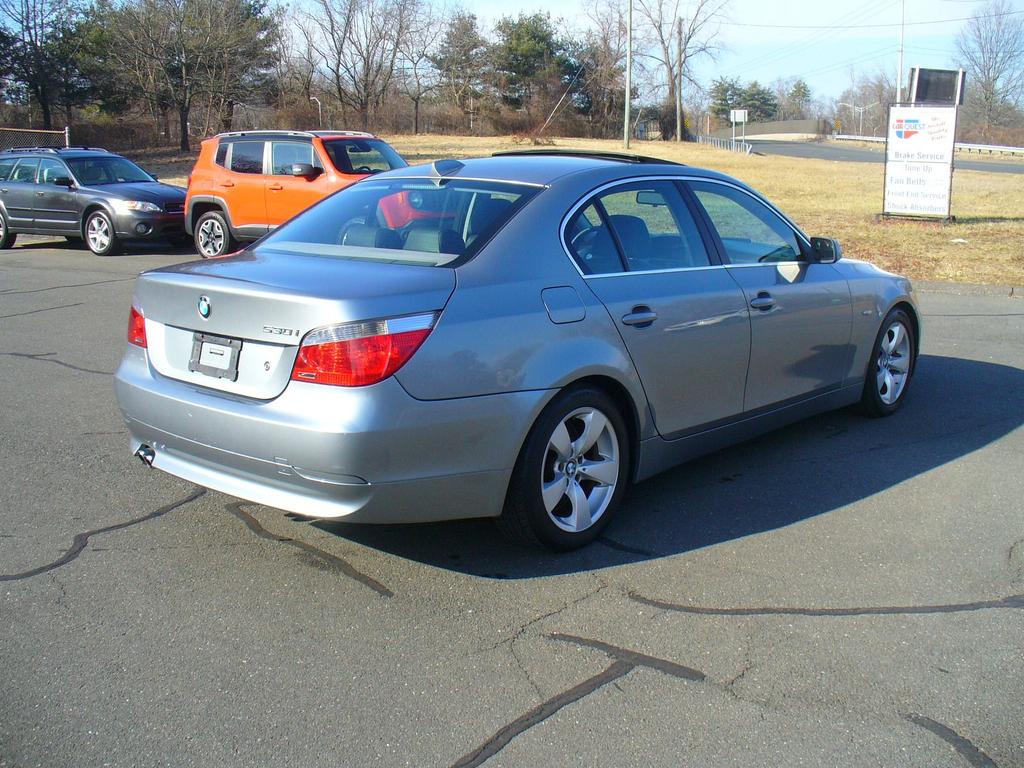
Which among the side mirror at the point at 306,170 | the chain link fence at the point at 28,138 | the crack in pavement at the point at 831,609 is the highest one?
the chain link fence at the point at 28,138

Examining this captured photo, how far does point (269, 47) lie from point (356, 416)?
51323mm

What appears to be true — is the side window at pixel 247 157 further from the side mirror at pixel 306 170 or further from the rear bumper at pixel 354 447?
the rear bumper at pixel 354 447

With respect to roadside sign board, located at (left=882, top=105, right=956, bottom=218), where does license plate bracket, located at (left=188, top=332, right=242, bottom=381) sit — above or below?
below

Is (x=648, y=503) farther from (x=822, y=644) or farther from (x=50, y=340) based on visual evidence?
(x=50, y=340)

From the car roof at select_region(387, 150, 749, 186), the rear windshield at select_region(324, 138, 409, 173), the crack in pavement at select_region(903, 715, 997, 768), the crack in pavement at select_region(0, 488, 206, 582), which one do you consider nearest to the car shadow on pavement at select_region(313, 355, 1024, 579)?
the crack in pavement at select_region(0, 488, 206, 582)

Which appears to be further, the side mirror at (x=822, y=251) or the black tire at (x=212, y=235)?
the black tire at (x=212, y=235)

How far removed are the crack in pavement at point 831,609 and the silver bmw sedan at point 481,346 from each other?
624 millimetres

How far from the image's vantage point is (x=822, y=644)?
3.50 metres

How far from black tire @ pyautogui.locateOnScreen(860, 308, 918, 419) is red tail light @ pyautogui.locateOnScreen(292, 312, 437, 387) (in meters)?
3.63

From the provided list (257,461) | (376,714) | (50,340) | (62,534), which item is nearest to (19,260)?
(50,340)

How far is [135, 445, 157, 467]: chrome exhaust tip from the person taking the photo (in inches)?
166

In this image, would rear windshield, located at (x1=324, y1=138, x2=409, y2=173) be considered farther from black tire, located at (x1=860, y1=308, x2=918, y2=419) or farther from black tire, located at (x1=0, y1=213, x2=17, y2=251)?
black tire, located at (x1=860, y1=308, x2=918, y2=419)

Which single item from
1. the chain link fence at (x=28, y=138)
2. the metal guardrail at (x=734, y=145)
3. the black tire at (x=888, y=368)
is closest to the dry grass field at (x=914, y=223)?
the chain link fence at (x=28, y=138)

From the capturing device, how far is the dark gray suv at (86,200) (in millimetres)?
15742
